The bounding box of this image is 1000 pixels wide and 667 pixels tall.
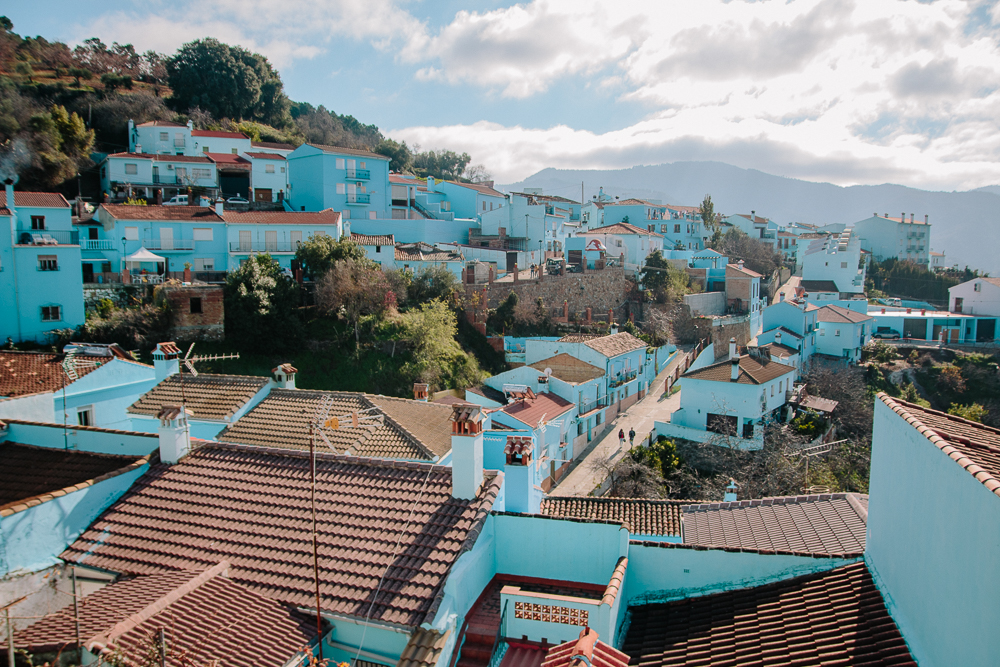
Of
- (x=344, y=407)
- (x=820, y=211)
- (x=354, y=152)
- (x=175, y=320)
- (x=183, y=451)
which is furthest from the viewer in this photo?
(x=820, y=211)

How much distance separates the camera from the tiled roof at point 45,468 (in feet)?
29.8

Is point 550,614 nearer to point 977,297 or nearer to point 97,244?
point 97,244

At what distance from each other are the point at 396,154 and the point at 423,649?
5528 centimetres

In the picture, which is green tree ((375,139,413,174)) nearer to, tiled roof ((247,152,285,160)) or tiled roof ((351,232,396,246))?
tiled roof ((247,152,285,160))

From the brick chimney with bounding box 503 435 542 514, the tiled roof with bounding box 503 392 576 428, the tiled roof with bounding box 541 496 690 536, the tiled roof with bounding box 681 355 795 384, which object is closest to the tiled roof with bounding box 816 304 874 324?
the tiled roof with bounding box 681 355 795 384

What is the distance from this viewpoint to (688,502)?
557 inches

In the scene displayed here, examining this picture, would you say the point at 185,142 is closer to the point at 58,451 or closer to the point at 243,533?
the point at 58,451

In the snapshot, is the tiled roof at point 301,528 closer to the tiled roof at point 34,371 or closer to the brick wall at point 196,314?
the tiled roof at point 34,371

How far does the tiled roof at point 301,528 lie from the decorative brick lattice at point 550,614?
3.00 ft

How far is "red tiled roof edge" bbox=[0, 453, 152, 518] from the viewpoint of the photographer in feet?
24.8

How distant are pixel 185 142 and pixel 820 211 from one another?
192784 mm

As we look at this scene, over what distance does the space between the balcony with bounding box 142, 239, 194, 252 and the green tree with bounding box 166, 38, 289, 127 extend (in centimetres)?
2902

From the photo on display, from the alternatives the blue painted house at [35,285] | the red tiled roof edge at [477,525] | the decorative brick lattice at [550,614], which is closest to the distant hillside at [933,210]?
the blue painted house at [35,285]

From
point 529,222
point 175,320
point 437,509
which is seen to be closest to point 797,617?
point 437,509
